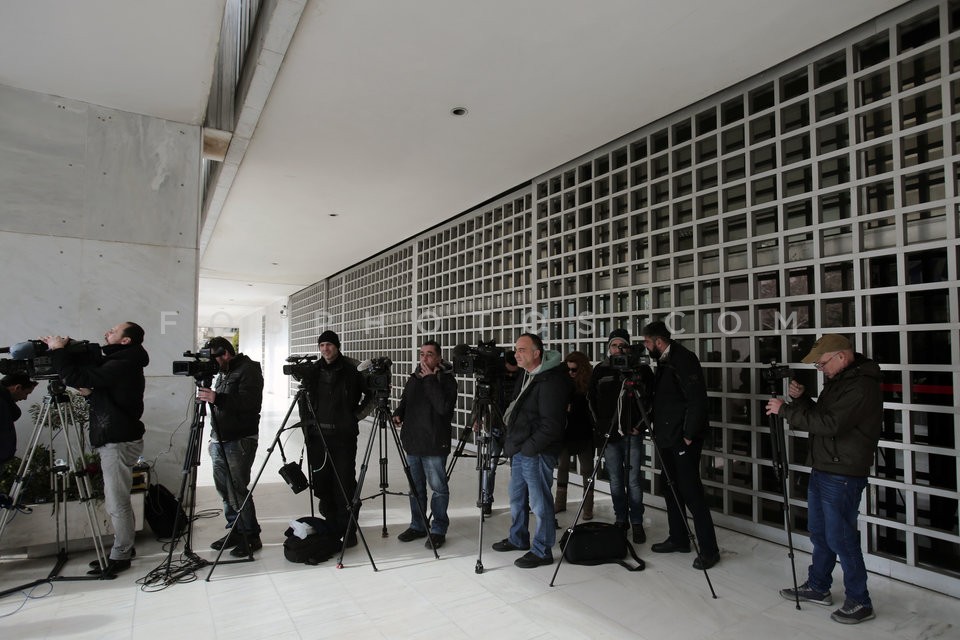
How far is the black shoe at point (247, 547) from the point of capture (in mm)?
3350

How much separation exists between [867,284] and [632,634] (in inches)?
96.8

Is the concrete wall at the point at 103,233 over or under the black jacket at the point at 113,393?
over

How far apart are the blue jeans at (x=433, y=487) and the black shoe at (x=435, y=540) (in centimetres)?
2

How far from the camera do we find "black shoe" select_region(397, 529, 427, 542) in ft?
12.1

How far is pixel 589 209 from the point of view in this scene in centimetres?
541

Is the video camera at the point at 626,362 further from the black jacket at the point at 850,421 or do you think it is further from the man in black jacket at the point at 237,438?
the man in black jacket at the point at 237,438

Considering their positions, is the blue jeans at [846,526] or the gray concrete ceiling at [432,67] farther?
the gray concrete ceiling at [432,67]

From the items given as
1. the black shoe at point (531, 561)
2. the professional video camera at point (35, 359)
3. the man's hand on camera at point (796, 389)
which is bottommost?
the black shoe at point (531, 561)

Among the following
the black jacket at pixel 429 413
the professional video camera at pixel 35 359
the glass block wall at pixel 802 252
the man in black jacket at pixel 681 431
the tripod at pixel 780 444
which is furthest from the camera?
the black jacket at pixel 429 413

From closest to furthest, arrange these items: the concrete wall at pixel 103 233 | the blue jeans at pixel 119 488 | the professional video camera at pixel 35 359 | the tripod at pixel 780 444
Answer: the tripod at pixel 780 444 < the professional video camera at pixel 35 359 < the blue jeans at pixel 119 488 < the concrete wall at pixel 103 233

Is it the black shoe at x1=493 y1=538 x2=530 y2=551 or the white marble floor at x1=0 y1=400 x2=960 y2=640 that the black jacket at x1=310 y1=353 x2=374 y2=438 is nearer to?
the white marble floor at x1=0 y1=400 x2=960 y2=640

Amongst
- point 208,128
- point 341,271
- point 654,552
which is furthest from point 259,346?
point 654,552

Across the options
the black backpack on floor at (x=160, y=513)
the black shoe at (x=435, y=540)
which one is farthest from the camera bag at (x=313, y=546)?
the black backpack on floor at (x=160, y=513)

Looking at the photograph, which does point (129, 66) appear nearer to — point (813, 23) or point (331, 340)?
point (331, 340)
